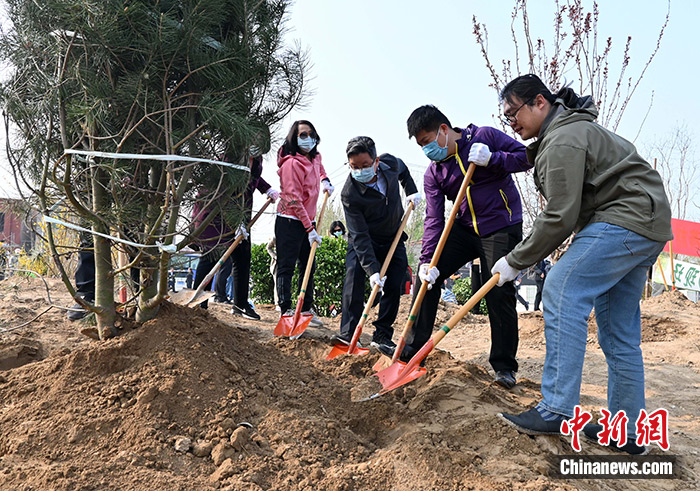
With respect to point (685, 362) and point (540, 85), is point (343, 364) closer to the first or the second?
point (540, 85)

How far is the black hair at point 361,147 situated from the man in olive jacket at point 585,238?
72.0 inches

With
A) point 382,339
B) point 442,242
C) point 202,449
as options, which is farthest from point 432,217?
point 202,449

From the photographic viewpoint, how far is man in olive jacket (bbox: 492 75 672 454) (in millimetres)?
2326

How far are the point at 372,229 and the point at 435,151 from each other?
44.5 inches

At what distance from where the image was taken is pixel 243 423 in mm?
2426

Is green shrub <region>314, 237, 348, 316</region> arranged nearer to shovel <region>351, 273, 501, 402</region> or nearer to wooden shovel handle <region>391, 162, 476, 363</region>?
wooden shovel handle <region>391, 162, 476, 363</region>

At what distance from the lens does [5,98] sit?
9.14 ft

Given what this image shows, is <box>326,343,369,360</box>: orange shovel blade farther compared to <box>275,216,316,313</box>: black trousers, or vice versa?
<box>275,216,316,313</box>: black trousers

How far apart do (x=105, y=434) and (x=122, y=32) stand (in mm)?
1916

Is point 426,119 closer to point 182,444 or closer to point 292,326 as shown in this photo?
point 292,326

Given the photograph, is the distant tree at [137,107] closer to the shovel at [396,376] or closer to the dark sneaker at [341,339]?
the shovel at [396,376]

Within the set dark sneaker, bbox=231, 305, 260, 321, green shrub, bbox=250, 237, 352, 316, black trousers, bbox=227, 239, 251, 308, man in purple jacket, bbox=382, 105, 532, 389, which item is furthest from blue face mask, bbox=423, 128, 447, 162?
green shrub, bbox=250, 237, 352, 316

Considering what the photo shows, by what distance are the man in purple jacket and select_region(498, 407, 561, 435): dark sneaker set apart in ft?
3.54

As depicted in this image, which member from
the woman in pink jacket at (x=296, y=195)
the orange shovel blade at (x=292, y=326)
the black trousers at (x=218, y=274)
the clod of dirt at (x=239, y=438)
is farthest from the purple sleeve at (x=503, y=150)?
the black trousers at (x=218, y=274)
